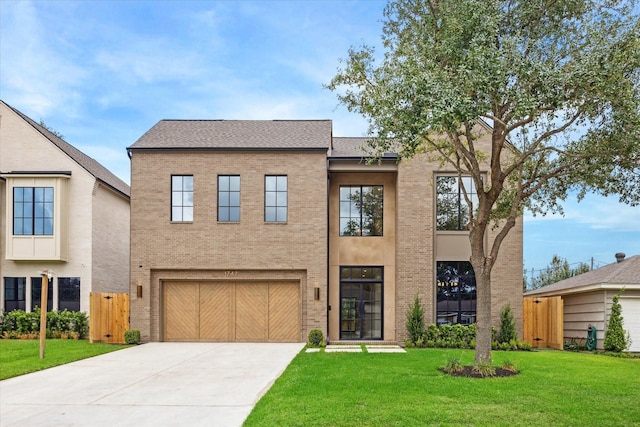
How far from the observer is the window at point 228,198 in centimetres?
1988

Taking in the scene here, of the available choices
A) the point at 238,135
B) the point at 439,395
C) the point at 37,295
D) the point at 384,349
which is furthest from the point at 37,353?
the point at 439,395

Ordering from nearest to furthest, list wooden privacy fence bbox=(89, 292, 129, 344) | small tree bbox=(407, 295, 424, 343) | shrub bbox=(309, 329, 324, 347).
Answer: small tree bbox=(407, 295, 424, 343), shrub bbox=(309, 329, 324, 347), wooden privacy fence bbox=(89, 292, 129, 344)

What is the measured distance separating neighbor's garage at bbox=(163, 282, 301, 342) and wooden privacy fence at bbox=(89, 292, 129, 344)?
136cm

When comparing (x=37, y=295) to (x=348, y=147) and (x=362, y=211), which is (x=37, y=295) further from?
(x=348, y=147)

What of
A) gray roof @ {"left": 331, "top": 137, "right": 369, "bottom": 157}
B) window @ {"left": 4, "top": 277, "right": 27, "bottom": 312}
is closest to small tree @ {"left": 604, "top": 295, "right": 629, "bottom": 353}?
gray roof @ {"left": 331, "top": 137, "right": 369, "bottom": 157}

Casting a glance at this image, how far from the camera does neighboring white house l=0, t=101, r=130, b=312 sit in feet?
71.0

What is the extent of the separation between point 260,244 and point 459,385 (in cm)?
1017

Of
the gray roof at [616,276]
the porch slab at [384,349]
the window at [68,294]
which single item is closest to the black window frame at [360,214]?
the porch slab at [384,349]

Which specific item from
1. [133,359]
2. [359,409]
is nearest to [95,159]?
[133,359]

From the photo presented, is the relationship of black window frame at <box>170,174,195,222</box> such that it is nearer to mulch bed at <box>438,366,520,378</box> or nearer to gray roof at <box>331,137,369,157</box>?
gray roof at <box>331,137,369,157</box>

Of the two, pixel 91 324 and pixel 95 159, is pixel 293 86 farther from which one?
pixel 95 159

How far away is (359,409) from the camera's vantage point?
8.81 metres

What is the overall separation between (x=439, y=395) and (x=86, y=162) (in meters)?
19.3

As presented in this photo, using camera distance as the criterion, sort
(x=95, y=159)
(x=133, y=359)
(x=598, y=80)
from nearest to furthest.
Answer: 1. (x=598, y=80)
2. (x=133, y=359)
3. (x=95, y=159)
